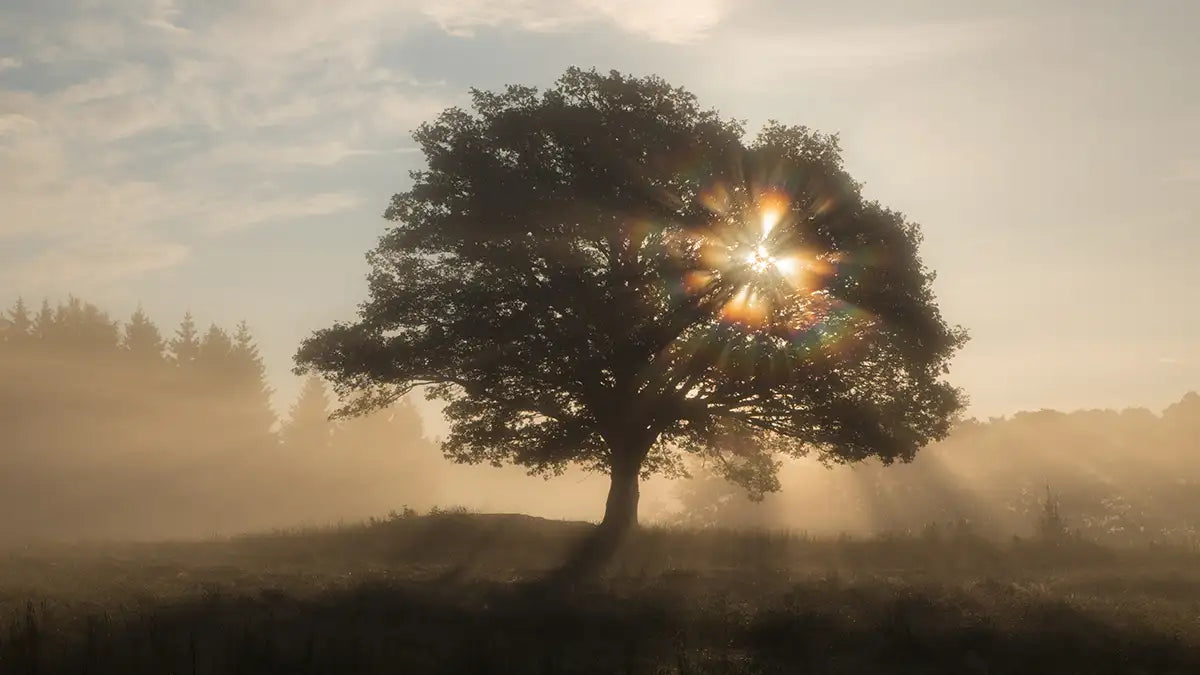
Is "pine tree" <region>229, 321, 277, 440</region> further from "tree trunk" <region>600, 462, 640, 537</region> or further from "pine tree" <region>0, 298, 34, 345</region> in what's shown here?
"tree trunk" <region>600, 462, 640, 537</region>

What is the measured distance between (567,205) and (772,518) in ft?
195

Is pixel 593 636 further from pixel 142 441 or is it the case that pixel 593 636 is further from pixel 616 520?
pixel 142 441

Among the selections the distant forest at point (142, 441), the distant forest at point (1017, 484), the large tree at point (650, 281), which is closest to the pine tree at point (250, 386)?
the distant forest at point (142, 441)

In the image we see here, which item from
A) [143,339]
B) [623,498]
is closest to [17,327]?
[143,339]

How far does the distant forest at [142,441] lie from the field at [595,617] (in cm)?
5551

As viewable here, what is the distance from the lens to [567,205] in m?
29.7

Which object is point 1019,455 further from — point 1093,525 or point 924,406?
point 924,406

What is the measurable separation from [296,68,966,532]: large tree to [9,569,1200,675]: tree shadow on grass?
11.1 m

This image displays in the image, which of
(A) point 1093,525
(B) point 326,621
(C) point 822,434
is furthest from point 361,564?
(A) point 1093,525

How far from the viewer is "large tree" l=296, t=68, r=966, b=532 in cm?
2966

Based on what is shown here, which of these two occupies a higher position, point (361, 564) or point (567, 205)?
point (567, 205)

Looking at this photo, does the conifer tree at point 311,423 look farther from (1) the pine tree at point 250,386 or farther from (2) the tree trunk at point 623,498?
(2) the tree trunk at point 623,498

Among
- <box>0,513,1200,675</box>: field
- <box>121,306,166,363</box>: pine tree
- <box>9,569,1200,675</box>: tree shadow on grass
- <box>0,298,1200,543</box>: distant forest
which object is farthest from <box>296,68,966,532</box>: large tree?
<box>121,306,166,363</box>: pine tree

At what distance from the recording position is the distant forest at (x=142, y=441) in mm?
82625
